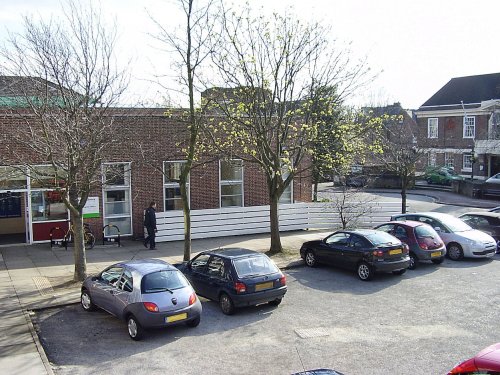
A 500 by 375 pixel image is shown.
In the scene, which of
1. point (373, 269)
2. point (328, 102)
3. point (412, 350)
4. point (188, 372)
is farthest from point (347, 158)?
point (188, 372)

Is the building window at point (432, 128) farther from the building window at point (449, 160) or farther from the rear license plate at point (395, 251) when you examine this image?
the rear license plate at point (395, 251)

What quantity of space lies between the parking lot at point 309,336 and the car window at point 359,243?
1268 millimetres

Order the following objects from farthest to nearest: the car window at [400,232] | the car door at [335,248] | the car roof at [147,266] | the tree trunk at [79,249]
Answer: the car window at [400,232], the car door at [335,248], the tree trunk at [79,249], the car roof at [147,266]

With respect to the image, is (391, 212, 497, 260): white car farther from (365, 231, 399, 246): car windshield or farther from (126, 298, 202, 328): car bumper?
(126, 298, 202, 328): car bumper

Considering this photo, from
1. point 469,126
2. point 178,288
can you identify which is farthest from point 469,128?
point 178,288

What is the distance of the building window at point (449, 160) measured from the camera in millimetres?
50219

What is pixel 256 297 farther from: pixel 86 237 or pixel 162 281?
pixel 86 237

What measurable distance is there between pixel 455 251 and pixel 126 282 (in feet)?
38.6

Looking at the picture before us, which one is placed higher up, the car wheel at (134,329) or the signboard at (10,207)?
the signboard at (10,207)

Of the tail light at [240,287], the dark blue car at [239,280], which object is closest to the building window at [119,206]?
the dark blue car at [239,280]

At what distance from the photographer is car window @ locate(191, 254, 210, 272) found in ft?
41.2

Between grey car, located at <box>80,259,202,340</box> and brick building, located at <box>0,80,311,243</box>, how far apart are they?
6.32 meters

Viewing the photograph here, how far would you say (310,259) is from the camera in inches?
643

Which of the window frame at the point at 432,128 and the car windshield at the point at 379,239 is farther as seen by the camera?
the window frame at the point at 432,128
